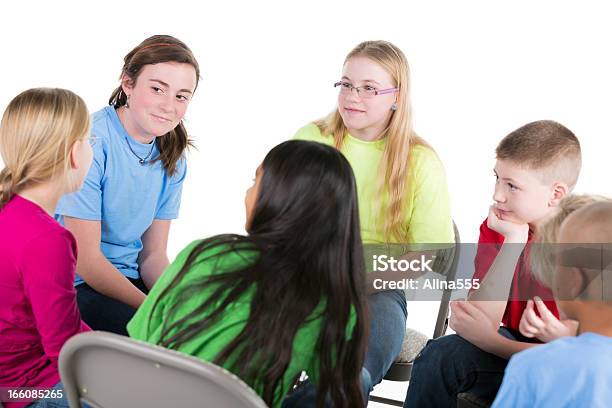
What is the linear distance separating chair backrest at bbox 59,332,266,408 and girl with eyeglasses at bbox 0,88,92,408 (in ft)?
1.05

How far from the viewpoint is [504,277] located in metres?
2.08

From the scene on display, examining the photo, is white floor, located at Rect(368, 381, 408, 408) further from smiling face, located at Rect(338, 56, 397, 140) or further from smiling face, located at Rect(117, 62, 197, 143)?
smiling face, located at Rect(117, 62, 197, 143)

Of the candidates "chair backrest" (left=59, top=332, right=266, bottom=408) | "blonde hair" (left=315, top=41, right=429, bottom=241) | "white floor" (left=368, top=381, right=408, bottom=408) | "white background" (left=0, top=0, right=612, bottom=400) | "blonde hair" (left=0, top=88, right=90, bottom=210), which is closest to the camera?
"chair backrest" (left=59, top=332, right=266, bottom=408)

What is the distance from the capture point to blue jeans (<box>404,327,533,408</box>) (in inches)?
78.6

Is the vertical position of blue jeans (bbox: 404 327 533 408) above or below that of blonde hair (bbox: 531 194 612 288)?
below

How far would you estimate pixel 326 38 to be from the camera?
3660 mm

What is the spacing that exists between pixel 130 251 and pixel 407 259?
766 millimetres

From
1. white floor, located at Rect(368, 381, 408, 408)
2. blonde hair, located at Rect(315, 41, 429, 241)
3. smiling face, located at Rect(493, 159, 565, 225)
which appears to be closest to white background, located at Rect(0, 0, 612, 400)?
white floor, located at Rect(368, 381, 408, 408)

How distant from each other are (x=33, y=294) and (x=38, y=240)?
106 millimetres

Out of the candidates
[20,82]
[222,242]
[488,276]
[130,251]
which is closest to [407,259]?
[488,276]

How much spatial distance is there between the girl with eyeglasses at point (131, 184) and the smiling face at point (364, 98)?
0.43m

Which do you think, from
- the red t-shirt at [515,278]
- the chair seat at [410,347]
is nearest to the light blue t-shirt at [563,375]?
the red t-shirt at [515,278]

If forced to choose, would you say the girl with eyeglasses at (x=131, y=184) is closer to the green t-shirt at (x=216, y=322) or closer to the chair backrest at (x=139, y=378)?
the green t-shirt at (x=216, y=322)

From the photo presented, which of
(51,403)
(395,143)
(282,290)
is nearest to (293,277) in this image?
(282,290)
